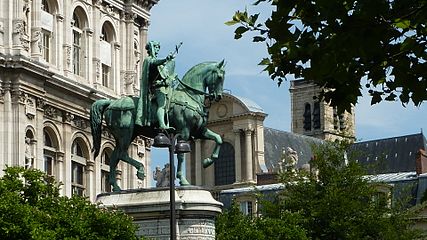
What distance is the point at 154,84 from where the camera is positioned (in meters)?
38.3

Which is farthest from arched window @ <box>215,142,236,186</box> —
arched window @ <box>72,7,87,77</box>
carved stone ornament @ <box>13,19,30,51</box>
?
carved stone ornament @ <box>13,19,30,51</box>

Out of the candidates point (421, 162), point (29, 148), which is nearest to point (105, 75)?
point (29, 148)

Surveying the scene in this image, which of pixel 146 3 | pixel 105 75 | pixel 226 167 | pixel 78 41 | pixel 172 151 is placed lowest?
pixel 172 151

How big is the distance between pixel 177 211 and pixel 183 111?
2.99 meters

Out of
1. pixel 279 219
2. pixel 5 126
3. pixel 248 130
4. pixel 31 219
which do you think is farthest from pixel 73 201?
pixel 248 130

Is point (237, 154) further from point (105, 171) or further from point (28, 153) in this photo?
point (28, 153)

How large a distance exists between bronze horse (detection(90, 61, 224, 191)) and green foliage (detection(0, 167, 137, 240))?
81.7 inches

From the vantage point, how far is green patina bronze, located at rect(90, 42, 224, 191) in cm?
3781

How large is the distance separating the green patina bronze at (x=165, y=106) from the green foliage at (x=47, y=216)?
2067 mm

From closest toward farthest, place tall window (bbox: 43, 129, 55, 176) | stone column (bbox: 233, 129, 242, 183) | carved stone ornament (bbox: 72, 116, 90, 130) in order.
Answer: tall window (bbox: 43, 129, 55, 176), carved stone ornament (bbox: 72, 116, 90, 130), stone column (bbox: 233, 129, 242, 183)

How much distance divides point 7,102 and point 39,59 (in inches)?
126

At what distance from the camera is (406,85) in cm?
1380

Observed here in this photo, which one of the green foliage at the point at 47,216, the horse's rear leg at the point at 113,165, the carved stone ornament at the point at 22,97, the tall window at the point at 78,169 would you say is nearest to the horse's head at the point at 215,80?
the horse's rear leg at the point at 113,165

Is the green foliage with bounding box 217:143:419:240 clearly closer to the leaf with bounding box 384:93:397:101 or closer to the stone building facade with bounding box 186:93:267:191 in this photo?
the leaf with bounding box 384:93:397:101
